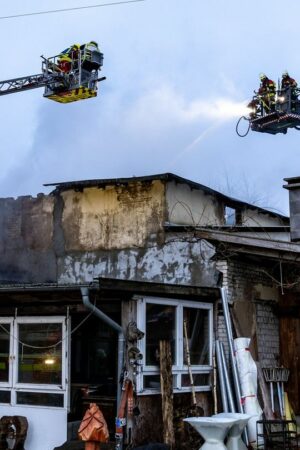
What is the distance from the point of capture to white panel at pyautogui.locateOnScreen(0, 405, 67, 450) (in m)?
11.2

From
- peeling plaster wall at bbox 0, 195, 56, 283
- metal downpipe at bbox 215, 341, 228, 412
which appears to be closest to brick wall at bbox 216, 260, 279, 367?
metal downpipe at bbox 215, 341, 228, 412

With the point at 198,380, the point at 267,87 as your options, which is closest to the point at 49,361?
the point at 198,380

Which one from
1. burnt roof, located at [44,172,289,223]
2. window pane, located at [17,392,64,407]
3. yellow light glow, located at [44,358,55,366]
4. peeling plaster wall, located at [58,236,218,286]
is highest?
burnt roof, located at [44,172,289,223]

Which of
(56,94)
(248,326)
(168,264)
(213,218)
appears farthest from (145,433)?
(56,94)

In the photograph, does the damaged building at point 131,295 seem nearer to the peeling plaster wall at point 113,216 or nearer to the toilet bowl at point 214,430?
the peeling plaster wall at point 113,216

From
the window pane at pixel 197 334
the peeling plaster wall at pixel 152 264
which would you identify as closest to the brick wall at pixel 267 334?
the peeling plaster wall at pixel 152 264

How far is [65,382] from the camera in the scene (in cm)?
1133

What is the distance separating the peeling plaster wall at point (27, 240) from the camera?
61.5 feet

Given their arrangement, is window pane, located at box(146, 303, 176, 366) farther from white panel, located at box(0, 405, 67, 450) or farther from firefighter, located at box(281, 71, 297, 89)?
firefighter, located at box(281, 71, 297, 89)

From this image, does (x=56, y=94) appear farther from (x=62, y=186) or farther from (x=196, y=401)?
(x=196, y=401)

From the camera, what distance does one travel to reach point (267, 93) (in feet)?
54.4

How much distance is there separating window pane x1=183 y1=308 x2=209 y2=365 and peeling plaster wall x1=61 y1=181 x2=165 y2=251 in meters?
4.17

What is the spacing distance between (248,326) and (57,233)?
716 centimetres

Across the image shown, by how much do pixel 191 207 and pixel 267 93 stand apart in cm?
352
